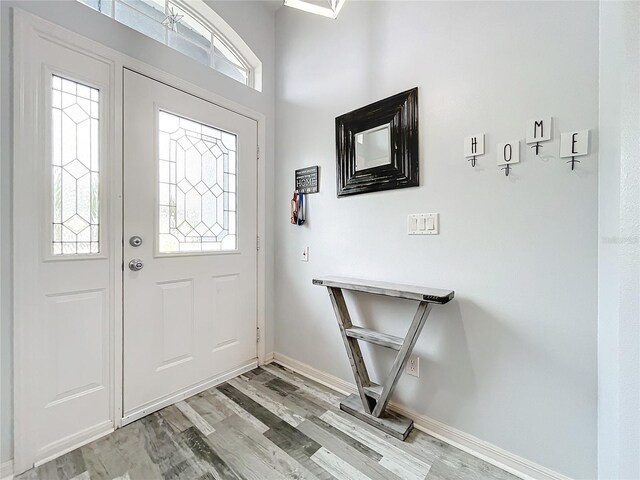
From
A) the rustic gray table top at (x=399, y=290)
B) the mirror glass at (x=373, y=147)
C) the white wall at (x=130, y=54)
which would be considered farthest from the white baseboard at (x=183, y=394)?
the mirror glass at (x=373, y=147)

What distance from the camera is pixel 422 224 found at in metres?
1.60

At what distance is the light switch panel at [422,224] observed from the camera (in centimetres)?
156

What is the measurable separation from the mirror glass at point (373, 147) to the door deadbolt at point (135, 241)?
4.84 feet

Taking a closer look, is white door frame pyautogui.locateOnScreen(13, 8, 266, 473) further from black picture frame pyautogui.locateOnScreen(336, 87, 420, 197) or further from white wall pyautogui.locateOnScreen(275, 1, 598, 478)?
white wall pyautogui.locateOnScreen(275, 1, 598, 478)

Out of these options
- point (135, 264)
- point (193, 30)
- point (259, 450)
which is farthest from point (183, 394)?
point (193, 30)

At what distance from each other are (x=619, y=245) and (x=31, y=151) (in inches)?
96.0

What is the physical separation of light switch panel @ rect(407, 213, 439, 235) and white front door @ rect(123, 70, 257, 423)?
51.6 inches

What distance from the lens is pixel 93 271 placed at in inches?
59.5

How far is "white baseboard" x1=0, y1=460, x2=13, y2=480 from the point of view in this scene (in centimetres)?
124

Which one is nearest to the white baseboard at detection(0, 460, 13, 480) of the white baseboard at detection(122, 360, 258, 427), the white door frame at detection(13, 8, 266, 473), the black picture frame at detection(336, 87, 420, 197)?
the white door frame at detection(13, 8, 266, 473)

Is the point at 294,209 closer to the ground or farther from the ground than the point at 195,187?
closer to the ground

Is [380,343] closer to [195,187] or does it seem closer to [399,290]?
[399,290]

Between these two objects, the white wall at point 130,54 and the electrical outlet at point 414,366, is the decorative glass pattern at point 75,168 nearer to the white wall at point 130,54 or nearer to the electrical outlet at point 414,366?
the white wall at point 130,54

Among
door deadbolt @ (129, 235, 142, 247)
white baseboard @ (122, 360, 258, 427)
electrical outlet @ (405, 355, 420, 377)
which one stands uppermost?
door deadbolt @ (129, 235, 142, 247)
